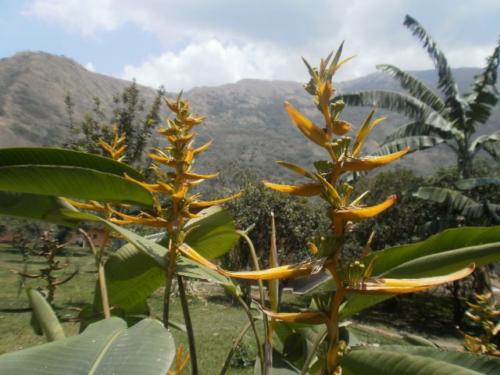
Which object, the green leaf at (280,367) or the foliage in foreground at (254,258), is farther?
the green leaf at (280,367)

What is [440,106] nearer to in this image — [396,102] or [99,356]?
[396,102]

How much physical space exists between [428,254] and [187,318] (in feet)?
1.68

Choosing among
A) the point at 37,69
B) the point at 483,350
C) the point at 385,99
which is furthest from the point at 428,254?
the point at 37,69

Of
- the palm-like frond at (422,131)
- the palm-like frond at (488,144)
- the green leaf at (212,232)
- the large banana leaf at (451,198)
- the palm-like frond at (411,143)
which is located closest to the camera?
the green leaf at (212,232)

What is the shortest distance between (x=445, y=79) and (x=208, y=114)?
11195cm

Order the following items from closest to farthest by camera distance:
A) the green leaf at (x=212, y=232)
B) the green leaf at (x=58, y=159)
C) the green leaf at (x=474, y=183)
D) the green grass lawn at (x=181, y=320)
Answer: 1. the green leaf at (x=58, y=159)
2. the green leaf at (x=212, y=232)
3. the green grass lawn at (x=181, y=320)
4. the green leaf at (x=474, y=183)

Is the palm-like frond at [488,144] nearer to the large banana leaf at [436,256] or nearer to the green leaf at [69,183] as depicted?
the large banana leaf at [436,256]

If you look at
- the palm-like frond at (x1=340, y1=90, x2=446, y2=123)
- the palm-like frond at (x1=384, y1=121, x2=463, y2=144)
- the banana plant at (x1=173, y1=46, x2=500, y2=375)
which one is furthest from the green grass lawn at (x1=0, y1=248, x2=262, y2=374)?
the palm-like frond at (x1=340, y1=90, x2=446, y2=123)

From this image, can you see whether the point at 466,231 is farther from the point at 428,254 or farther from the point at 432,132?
the point at 432,132

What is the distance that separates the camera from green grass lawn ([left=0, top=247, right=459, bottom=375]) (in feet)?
23.1

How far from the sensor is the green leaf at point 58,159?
0.81 metres

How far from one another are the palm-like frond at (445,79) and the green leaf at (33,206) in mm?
9832

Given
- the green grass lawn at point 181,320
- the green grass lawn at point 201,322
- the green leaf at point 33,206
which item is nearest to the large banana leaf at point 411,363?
the green leaf at point 33,206

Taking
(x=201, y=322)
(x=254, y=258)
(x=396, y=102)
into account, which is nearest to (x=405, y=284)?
(x=254, y=258)
